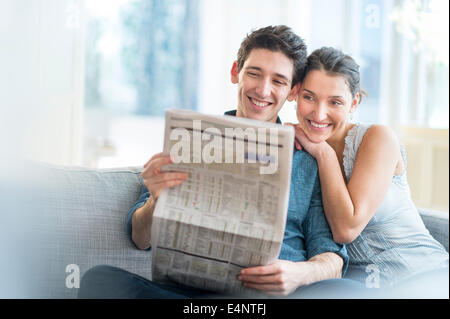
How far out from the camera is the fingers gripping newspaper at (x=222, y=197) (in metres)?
0.90

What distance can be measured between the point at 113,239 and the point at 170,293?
1.13 feet

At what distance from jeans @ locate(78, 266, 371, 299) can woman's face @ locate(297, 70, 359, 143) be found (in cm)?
37

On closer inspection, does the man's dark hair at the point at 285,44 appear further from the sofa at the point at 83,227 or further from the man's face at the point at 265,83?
the sofa at the point at 83,227

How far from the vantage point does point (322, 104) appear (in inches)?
47.2

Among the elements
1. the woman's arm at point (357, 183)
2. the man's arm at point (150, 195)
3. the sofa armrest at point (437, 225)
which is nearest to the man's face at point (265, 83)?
the woman's arm at point (357, 183)

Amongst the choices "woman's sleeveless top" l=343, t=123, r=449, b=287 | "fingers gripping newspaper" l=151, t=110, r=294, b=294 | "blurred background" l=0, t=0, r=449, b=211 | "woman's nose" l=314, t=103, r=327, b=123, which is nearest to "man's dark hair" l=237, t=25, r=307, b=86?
"woman's nose" l=314, t=103, r=327, b=123

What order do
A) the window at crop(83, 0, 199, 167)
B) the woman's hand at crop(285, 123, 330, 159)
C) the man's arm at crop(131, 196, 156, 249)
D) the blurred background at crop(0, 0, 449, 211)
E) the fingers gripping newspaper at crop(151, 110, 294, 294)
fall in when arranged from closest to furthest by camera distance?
1. the fingers gripping newspaper at crop(151, 110, 294, 294)
2. the man's arm at crop(131, 196, 156, 249)
3. the woman's hand at crop(285, 123, 330, 159)
4. the blurred background at crop(0, 0, 449, 211)
5. the window at crop(83, 0, 199, 167)

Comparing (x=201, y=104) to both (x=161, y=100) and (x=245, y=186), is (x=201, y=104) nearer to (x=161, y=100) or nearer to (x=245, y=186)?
(x=161, y=100)

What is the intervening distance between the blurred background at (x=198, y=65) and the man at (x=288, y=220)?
2.61 feet

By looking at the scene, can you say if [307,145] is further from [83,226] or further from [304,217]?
[83,226]

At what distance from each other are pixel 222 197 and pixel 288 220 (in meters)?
0.32

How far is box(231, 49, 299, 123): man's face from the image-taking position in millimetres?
1231

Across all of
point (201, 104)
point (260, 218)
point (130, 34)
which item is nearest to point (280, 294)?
point (260, 218)

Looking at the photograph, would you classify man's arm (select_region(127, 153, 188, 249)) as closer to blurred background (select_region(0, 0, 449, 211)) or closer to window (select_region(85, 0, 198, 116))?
blurred background (select_region(0, 0, 449, 211))
